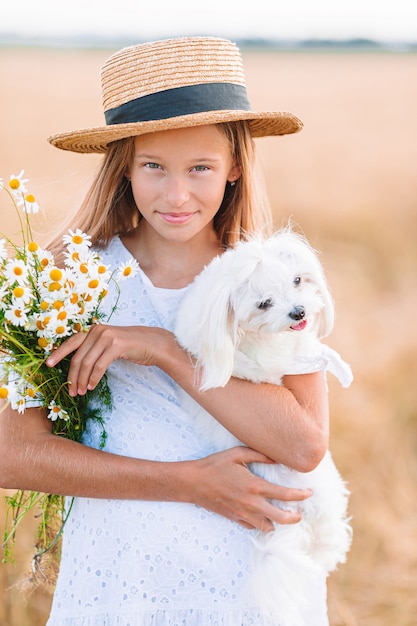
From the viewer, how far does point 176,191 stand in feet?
7.45

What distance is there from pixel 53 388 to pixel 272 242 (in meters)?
0.68

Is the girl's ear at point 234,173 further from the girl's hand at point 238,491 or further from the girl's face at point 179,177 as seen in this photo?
the girl's hand at point 238,491

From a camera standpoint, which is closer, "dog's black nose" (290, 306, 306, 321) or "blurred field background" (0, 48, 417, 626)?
"dog's black nose" (290, 306, 306, 321)

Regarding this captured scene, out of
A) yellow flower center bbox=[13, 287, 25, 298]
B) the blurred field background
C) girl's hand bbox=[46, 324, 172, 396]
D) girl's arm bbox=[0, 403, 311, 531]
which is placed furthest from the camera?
the blurred field background

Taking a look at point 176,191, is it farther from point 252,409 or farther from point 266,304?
point 252,409

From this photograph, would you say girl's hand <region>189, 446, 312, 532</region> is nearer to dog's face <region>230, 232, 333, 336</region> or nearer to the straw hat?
dog's face <region>230, 232, 333, 336</region>

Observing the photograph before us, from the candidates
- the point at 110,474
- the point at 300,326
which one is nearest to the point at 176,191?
the point at 300,326

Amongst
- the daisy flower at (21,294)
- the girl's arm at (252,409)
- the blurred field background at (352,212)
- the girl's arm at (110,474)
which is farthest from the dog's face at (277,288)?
the blurred field background at (352,212)

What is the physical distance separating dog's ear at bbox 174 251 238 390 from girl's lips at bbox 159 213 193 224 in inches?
6.6

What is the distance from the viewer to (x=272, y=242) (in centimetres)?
222

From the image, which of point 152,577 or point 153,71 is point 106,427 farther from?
point 153,71

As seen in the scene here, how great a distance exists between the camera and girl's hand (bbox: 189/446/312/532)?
2.17 meters

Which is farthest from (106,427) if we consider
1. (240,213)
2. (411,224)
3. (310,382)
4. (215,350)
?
(411,224)

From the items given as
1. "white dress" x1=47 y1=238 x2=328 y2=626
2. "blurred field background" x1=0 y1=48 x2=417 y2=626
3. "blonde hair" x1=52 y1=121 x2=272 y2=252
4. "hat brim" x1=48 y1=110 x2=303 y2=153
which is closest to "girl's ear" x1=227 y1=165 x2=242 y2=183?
"blonde hair" x1=52 y1=121 x2=272 y2=252
